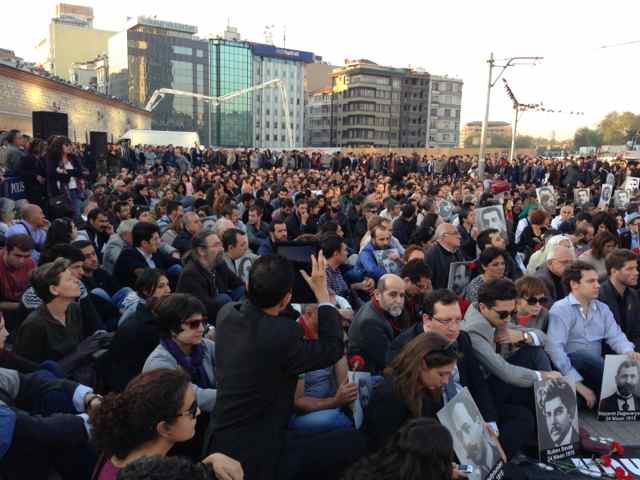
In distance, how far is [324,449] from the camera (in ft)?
10.8

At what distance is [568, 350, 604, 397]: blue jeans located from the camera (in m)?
4.82

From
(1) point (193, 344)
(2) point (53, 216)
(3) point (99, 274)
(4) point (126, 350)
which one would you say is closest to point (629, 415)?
(1) point (193, 344)

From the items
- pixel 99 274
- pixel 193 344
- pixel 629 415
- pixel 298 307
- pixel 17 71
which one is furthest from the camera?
pixel 17 71

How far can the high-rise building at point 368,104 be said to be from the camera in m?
99.9

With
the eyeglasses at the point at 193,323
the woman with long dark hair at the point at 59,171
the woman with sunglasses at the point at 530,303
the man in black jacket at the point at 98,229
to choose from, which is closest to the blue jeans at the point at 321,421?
the eyeglasses at the point at 193,323

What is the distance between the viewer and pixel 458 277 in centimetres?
614

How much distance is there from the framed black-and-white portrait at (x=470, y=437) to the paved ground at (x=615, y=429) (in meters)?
1.56

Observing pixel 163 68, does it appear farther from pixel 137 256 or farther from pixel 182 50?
pixel 137 256

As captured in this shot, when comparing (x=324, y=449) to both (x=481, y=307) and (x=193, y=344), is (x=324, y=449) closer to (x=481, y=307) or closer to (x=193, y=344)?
(x=193, y=344)

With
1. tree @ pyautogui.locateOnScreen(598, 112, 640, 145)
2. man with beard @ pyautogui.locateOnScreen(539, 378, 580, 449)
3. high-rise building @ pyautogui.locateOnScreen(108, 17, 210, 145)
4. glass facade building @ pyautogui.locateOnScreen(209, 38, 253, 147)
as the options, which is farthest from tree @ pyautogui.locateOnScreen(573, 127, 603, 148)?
man with beard @ pyautogui.locateOnScreen(539, 378, 580, 449)

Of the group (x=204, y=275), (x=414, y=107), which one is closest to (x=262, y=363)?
(x=204, y=275)

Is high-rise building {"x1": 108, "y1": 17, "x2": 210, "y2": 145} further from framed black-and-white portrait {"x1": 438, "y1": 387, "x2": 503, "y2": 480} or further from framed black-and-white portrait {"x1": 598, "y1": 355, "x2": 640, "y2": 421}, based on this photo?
framed black-and-white portrait {"x1": 438, "y1": 387, "x2": 503, "y2": 480}

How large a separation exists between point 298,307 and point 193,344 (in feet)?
2.78

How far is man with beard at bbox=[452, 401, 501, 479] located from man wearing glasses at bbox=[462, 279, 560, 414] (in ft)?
2.57
